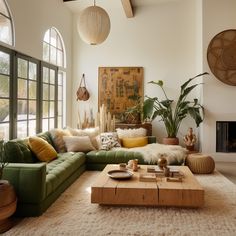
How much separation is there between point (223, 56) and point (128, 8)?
2375mm

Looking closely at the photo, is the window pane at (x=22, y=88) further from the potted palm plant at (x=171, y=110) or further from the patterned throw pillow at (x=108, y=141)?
the potted palm plant at (x=171, y=110)

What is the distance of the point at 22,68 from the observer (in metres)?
4.68

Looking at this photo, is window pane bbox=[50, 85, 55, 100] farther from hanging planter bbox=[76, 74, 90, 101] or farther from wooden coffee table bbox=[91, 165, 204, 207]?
wooden coffee table bbox=[91, 165, 204, 207]

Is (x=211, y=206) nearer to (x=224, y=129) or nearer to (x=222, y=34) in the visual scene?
(x=224, y=129)

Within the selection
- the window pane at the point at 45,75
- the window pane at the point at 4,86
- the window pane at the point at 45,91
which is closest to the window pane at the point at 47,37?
the window pane at the point at 45,75

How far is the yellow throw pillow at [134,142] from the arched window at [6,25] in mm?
2718

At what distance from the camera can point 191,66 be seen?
679 cm

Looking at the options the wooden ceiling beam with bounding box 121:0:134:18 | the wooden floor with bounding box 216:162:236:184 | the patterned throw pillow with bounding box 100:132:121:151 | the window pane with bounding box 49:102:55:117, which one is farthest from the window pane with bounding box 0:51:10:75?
the wooden floor with bounding box 216:162:236:184

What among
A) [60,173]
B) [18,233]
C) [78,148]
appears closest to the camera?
[18,233]

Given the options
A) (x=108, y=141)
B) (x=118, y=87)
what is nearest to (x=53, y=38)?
(x=118, y=87)

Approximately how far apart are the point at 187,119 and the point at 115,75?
2083 millimetres

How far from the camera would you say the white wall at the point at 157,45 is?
22.2ft

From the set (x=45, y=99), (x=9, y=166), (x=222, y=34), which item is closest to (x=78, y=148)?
(x=45, y=99)

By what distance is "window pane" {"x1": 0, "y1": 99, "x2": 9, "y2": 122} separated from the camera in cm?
408
